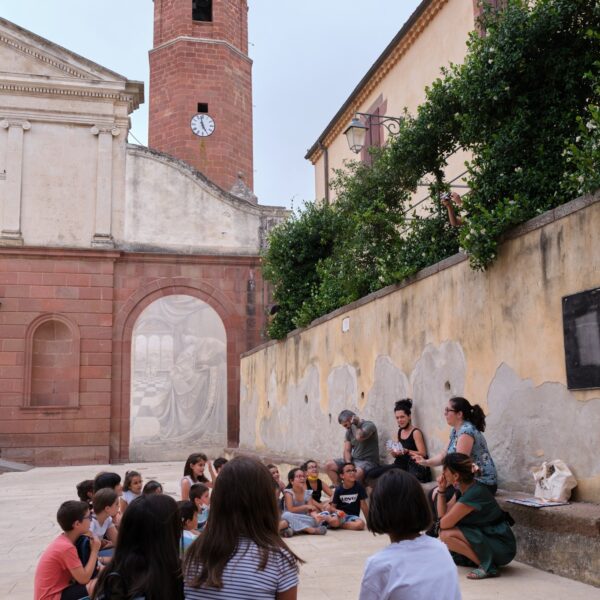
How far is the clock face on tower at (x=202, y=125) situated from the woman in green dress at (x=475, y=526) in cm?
2130

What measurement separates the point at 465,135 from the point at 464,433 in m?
3.16

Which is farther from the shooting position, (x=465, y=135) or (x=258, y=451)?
(x=258, y=451)

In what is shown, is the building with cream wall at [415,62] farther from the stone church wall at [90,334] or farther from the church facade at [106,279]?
the stone church wall at [90,334]

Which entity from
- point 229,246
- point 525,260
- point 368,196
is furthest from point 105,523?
point 229,246

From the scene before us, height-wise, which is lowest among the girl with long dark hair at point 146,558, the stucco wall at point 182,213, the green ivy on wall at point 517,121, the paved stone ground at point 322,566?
the paved stone ground at point 322,566

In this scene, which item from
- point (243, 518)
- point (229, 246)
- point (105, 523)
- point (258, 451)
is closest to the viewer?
point (243, 518)

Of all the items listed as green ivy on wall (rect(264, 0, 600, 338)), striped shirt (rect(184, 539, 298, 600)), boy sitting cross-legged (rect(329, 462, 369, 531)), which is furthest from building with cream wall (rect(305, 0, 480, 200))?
striped shirt (rect(184, 539, 298, 600))

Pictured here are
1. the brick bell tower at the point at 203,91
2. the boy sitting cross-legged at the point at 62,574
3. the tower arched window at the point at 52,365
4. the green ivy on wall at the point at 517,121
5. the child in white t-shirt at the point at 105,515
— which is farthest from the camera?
the brick bell tower at the point at 203,91

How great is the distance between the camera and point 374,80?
1880 centimetres

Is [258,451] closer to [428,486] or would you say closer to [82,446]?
[82,446]

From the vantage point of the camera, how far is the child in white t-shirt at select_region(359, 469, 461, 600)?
2555 mm

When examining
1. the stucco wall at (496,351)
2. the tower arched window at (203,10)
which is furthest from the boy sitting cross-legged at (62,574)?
the tower arched window at (203,10)

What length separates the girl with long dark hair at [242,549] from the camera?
2.54 metres

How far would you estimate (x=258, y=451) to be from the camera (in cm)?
1639
